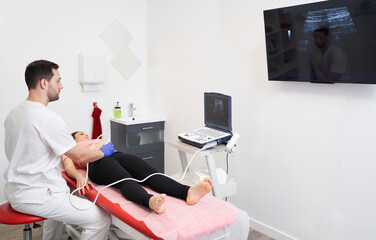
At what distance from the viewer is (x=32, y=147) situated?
196 cm

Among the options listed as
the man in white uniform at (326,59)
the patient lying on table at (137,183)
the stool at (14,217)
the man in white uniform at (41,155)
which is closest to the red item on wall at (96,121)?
the patient lying on table at (137,183)

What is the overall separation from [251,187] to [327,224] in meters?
→ 0.67

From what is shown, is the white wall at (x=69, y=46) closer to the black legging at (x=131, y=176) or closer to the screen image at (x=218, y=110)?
the black legging at (x=131, y=176)

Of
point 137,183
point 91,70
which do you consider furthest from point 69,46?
point 137,183

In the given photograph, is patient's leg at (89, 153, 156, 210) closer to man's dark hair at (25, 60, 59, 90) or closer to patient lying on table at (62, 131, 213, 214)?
patient lying on table at (62, 131, 213, 214)

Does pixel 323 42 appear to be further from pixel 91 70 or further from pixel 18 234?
pixel 18 234

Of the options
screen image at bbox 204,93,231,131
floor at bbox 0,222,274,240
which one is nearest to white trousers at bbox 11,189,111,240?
floor at bbox 0,222,274,240

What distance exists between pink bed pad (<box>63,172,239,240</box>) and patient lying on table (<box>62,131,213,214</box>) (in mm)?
39

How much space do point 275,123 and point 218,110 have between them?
50cm

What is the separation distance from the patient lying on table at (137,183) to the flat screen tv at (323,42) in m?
0.97

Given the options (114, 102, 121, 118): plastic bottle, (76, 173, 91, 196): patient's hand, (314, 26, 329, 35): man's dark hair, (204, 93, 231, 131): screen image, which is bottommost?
(76, 173, 91, 196): patient's hand

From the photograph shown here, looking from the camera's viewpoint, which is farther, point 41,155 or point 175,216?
point 41,155

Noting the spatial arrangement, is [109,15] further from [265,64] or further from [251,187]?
[251,187]

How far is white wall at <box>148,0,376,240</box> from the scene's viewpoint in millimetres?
2246
